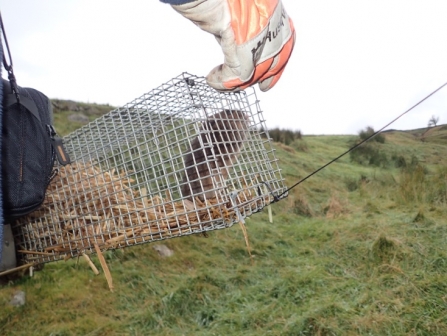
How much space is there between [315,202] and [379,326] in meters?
4.55

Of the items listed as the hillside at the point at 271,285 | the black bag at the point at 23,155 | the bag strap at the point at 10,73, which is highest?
the bag strap at the point at 10,73

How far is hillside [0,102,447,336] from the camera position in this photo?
265 centimetres

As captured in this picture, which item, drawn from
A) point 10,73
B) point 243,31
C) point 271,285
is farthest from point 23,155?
point 271,285

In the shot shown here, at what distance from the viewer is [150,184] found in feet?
6.21

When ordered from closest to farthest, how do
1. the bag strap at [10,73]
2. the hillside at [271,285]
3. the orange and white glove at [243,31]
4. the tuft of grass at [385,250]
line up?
the orange and white glove at [243,31] → the bag strap at [10,73] → the hillside at [271,285] → the tuft of grass at [385,250]

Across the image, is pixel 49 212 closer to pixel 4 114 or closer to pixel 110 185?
pixel 110 185

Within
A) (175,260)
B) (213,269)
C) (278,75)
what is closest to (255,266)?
(213,269)

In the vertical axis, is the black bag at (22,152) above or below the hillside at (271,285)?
above

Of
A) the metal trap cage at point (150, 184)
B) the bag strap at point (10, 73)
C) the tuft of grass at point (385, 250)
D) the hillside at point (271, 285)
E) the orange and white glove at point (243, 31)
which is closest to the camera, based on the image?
the orange and white glove at point (243, 31)

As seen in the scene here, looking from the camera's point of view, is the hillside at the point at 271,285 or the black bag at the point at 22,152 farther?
the hillside at the point at 271,285

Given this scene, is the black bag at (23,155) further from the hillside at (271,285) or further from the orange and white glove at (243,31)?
the hillside at (271,285)

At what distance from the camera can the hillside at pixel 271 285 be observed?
265 cm

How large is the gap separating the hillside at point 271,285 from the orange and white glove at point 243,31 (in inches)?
66.0

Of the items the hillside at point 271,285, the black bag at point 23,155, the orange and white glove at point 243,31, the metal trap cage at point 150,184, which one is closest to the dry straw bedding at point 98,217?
the metal trap cage at point 150,184
